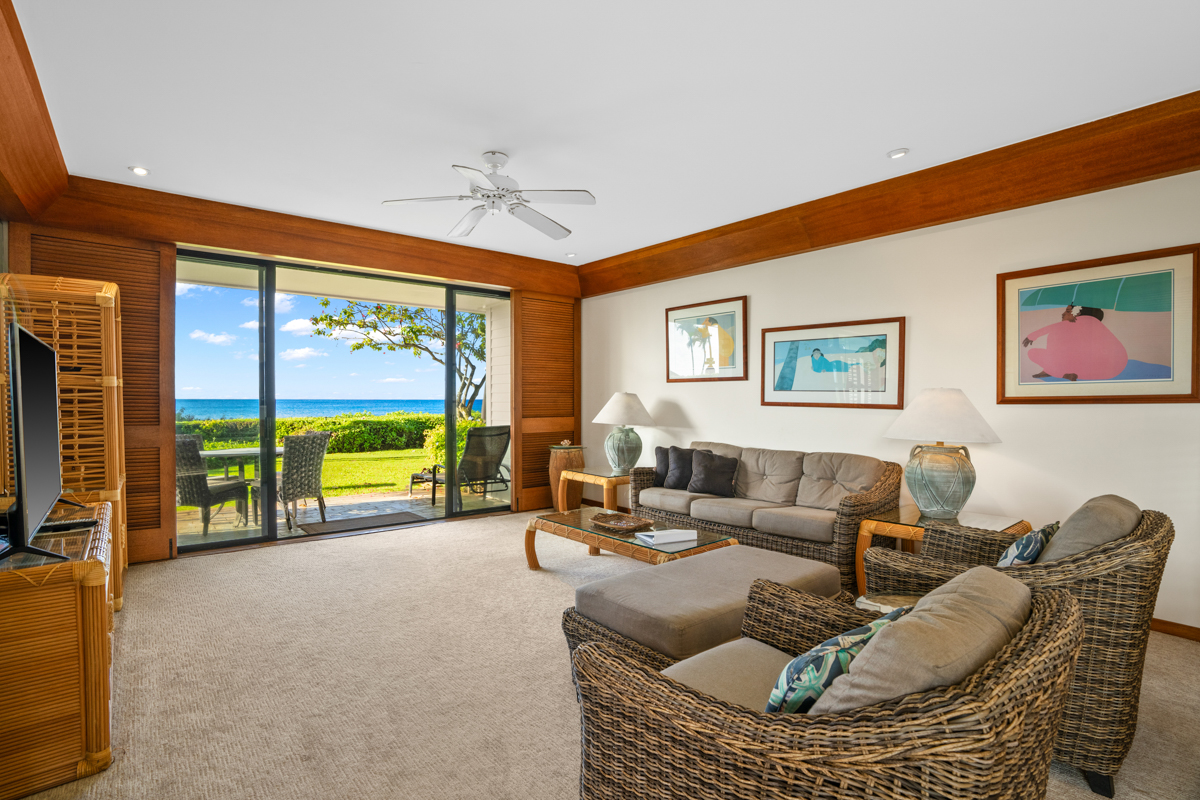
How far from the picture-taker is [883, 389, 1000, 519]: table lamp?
3.32 meters

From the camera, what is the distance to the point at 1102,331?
11.0 ft

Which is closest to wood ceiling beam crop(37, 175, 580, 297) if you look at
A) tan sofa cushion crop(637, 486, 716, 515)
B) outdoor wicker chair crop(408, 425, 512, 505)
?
outdoor wicker chair crop(408, 425, 512, 505)

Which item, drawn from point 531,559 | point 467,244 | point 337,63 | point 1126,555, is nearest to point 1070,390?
point 1126,555

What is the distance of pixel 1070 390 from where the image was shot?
3.46m

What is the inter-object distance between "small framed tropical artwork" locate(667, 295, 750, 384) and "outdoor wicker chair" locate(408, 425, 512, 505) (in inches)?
73.7

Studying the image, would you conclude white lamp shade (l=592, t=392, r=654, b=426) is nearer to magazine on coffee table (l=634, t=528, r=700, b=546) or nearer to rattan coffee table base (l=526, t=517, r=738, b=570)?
rattan coffee table base (l=526, t=517, r=738, b=570)

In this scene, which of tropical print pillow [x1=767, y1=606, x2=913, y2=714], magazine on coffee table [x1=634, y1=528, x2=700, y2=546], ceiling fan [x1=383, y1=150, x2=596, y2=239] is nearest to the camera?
tropical print pillow [x1=767, y1=606, x2=913, y2=714]

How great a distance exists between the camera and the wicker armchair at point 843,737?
889mm

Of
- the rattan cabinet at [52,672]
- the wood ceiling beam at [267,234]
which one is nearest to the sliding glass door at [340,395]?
the wood ceiling beam at [267,234]

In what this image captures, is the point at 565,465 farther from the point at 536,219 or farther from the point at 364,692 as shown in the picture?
the point at 364,692

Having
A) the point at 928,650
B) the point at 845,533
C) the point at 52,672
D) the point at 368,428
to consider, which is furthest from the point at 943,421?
the point at 368,428

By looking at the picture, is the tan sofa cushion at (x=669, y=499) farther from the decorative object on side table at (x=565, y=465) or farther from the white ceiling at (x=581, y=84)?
the white ceiling at (x=581, y=84)

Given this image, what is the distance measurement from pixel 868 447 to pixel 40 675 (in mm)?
4581

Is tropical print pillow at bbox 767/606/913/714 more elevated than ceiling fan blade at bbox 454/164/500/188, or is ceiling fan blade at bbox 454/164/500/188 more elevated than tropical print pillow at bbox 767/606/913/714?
ceiling fan blade at bbox 454/164/500/188
